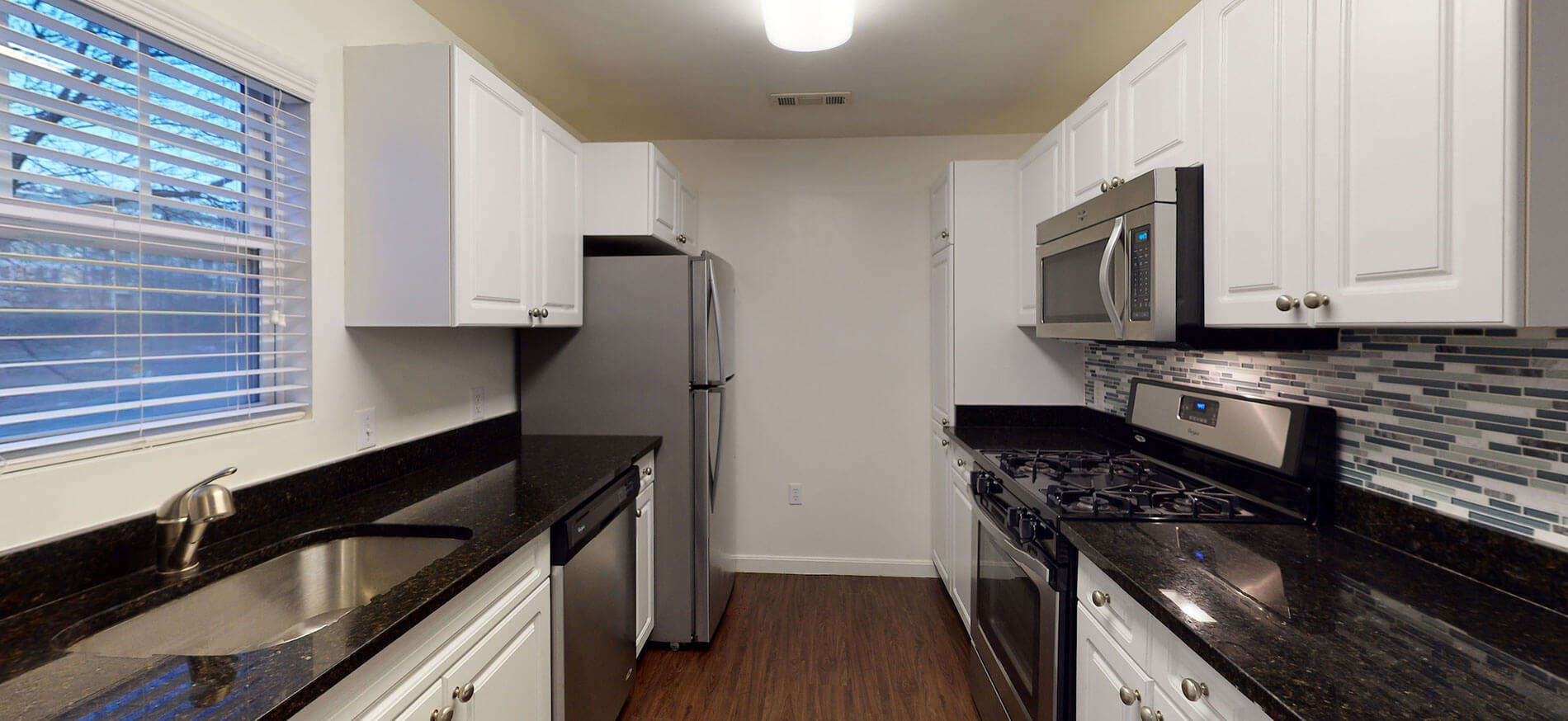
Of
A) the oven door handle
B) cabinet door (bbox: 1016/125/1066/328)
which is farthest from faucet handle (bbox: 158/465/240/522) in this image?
cabinet door (bbox: 1016/125/1066/328)

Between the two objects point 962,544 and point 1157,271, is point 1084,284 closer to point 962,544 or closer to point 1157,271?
point 1157,271

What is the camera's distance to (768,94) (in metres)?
2.79

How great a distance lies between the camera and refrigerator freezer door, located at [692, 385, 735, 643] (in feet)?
8.45

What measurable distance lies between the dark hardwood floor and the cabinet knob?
3.65 feet

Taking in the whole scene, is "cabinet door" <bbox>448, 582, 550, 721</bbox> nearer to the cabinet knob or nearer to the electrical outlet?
the electrical outlet

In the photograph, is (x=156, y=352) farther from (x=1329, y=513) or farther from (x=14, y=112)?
(x=1329, y=513)

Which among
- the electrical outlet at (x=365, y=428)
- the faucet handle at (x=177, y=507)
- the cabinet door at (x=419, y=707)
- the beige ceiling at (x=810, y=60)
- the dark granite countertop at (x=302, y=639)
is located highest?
the beige ceiling at (x=810, y=60)

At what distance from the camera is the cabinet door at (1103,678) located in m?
1.21

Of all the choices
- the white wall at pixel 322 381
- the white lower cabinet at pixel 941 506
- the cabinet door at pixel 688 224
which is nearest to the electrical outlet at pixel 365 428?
the white wall at pixel 322 381

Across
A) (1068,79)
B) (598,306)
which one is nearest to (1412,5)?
(1068,79)

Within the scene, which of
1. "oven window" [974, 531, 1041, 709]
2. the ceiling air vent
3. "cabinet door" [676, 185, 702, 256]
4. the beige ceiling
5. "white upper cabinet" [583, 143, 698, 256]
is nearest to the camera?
"oven window" [974, 531, 1041, 709]

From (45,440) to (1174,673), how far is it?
2055mm

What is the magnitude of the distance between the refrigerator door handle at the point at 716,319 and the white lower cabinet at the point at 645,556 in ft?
1.62

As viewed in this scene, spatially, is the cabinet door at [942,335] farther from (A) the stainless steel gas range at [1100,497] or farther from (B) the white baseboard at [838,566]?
(B) the white baseboard at [838,566]
